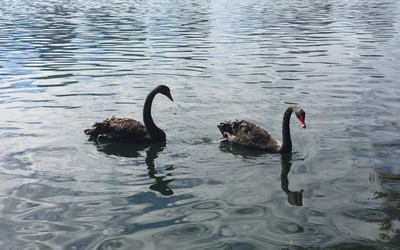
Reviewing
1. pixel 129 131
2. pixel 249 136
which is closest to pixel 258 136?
pixel 249 136

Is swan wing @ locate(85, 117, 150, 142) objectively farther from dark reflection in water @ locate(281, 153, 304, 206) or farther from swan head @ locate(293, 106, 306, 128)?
swan head @ locate(293, 106, 306, 128)

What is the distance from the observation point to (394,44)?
22594mm

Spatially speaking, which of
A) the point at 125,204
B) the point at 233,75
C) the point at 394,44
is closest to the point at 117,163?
the point at 125,204

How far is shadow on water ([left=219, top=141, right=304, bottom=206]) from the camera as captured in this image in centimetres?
754

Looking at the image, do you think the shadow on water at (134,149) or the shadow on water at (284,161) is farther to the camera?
the shadow on water at (134,149)

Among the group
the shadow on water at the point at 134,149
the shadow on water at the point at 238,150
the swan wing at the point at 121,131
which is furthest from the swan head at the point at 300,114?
the swan wing at the point at 121,131

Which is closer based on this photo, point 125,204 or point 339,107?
point 125,204

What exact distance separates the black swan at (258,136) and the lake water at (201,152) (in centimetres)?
16

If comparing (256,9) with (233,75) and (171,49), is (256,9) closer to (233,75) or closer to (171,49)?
(171,49)

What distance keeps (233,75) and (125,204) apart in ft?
32.3

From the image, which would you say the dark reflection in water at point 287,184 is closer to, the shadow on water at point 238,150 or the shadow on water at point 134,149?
the shadow on water at point 238,150

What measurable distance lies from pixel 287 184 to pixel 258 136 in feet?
5.86

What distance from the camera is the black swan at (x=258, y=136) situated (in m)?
9.38

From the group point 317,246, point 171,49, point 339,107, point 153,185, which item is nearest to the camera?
point 317,246
